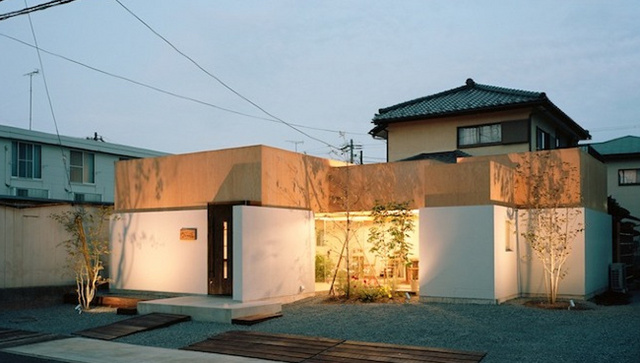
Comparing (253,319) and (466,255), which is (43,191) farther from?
(466,255)

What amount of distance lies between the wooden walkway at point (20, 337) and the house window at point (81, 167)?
16.7 metres

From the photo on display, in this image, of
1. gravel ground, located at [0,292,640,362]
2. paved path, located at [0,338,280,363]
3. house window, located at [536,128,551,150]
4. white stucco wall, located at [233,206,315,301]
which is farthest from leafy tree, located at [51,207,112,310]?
house window, located at [536,128,551,150]

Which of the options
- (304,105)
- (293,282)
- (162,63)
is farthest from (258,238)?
(304,105)

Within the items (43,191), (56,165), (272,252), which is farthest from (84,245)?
(56,165)

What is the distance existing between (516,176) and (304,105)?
77.3 ft

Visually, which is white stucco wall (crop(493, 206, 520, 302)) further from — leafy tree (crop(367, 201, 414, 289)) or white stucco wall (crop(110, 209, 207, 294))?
white stucco wall (crop(110, 209, 207, 294))

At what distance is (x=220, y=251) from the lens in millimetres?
13992

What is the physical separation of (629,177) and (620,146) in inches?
96.8

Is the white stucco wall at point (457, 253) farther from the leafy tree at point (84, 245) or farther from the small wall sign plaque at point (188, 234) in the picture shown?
the leafy tree at point (84, 245)

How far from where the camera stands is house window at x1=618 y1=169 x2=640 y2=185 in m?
24.9

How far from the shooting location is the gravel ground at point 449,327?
8.30 m

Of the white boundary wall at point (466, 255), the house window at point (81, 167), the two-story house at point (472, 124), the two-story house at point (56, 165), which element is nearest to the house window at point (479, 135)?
the two-story house at point (472, 124)

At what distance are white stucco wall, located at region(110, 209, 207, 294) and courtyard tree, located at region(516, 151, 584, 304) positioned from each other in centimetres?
758

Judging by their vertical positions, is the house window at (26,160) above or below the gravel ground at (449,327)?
above
